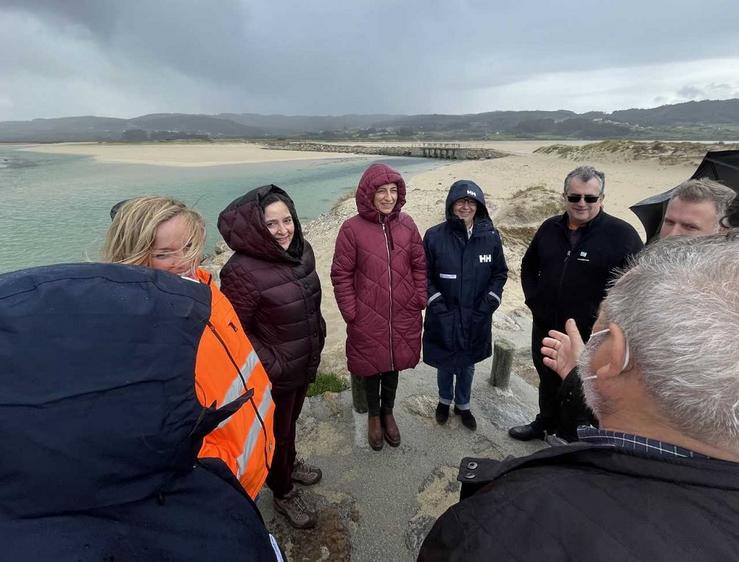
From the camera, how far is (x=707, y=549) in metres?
0.66

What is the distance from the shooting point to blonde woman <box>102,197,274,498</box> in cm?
117

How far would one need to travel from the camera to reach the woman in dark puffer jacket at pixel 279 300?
7.42 ft

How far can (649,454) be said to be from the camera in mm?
815

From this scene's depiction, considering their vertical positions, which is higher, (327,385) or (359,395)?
(359,395)

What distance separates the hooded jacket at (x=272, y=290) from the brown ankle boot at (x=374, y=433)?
97cm

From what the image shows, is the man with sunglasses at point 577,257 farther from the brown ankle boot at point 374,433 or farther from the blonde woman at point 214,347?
the blonde woman at point 214,347

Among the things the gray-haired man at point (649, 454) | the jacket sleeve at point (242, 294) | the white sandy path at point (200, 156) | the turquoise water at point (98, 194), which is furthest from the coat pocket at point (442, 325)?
the white sandy path at point (200, 156)

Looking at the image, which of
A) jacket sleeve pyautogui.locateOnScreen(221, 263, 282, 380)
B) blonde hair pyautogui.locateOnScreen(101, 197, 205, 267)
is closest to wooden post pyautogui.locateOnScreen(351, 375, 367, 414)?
jacket sleeve pyautogui.locateOnScreen(221, 263, 282, 380)

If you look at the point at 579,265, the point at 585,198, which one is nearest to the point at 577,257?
the point at 579,265

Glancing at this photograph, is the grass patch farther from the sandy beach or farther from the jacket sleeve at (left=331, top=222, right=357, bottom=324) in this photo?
the jacket sleeve at (left=331, top=222, right=357, bottom=324)

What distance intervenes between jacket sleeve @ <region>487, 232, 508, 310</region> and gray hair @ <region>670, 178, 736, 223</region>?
1245 millimetres

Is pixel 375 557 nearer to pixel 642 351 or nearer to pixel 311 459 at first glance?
pixel 311 459

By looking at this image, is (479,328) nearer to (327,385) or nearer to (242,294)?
(327,385)

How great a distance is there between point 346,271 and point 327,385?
163 cm
